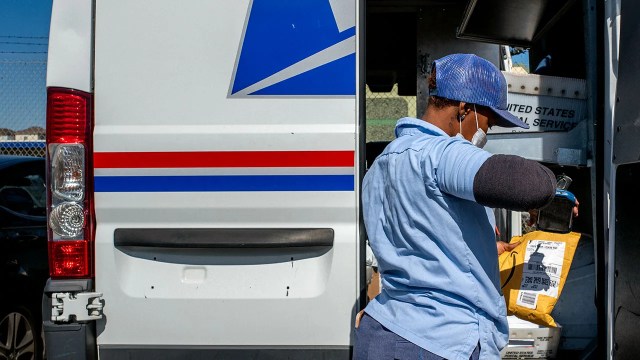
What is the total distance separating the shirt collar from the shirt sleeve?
0.16 meters

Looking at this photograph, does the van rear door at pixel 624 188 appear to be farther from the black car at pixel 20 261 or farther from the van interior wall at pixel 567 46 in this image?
the black car at pixel 20 261

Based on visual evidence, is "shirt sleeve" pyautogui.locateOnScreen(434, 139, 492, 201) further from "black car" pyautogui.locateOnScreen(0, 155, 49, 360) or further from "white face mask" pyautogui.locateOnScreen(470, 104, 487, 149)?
"black car" pyautogui.locateOnScreen(0, 155, 49, 360)

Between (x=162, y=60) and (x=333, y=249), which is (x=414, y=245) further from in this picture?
(x=162, y=60)

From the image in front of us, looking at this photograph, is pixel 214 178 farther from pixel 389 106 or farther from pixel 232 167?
pixel 389 106

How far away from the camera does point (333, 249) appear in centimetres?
272

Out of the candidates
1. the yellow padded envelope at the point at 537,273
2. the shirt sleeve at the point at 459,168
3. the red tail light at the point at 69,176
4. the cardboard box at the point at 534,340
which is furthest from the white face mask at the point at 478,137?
the red tail light at the point at 69,176

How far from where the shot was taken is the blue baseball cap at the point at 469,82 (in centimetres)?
204

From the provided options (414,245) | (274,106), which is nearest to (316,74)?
(274,106)

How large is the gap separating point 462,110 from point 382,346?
0.72m

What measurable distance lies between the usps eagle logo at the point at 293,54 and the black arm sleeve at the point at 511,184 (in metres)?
1.03

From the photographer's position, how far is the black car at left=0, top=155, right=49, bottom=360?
16.6ft

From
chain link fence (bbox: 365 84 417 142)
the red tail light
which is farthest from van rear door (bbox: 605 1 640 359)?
chain link fence (bbox: 365 84 417 142)

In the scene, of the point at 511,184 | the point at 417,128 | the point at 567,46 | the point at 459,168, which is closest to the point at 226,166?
the point at 417,128

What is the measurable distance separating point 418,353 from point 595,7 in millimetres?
1686
